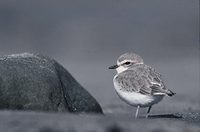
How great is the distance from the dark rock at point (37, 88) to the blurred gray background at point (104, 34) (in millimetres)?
7779

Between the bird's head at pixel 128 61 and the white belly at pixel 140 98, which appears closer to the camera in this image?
the white belly at pixel 140 98

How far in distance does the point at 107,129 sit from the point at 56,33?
17480 millimetres

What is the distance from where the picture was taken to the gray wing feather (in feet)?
37.3

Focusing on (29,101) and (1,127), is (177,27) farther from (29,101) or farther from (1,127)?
(1,127)

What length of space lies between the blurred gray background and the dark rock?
778 cm

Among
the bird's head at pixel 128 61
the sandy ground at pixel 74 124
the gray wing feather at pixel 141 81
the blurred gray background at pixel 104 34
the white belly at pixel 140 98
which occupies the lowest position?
the sandy ground at pixel 74 124

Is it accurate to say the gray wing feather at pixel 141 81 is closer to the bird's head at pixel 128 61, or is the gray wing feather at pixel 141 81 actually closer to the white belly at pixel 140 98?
the white belly at pixel 140 98

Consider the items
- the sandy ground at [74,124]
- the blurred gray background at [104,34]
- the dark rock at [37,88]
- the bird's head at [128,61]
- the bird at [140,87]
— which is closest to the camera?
the sandy ground at [74,124]

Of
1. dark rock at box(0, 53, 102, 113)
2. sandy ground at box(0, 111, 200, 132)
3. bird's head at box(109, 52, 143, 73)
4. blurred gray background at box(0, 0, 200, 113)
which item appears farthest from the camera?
blurred gray background at box(0, 0, 200, 113)

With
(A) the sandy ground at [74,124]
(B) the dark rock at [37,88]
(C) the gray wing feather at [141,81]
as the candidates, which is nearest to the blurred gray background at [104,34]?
(B) the dark rock at [37,88]

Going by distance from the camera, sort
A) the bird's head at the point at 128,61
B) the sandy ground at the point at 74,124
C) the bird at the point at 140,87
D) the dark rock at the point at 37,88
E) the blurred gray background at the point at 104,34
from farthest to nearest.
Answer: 1. the blurred gray background at the point at 104,34
2. the bird's head at the point at 128,61
3. the bird at the point at 140,87
4. the dark rock at the point at 37,88
5. the sandy ground at the point at 74,124

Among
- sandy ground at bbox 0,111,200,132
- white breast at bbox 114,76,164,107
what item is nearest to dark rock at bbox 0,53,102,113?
white breast at bbox 114,76,164,107

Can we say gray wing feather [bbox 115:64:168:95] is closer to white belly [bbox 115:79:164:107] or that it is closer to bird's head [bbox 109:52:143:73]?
white belly [bbox 115:79:164:107]

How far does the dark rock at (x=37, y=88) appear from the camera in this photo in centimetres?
1109
